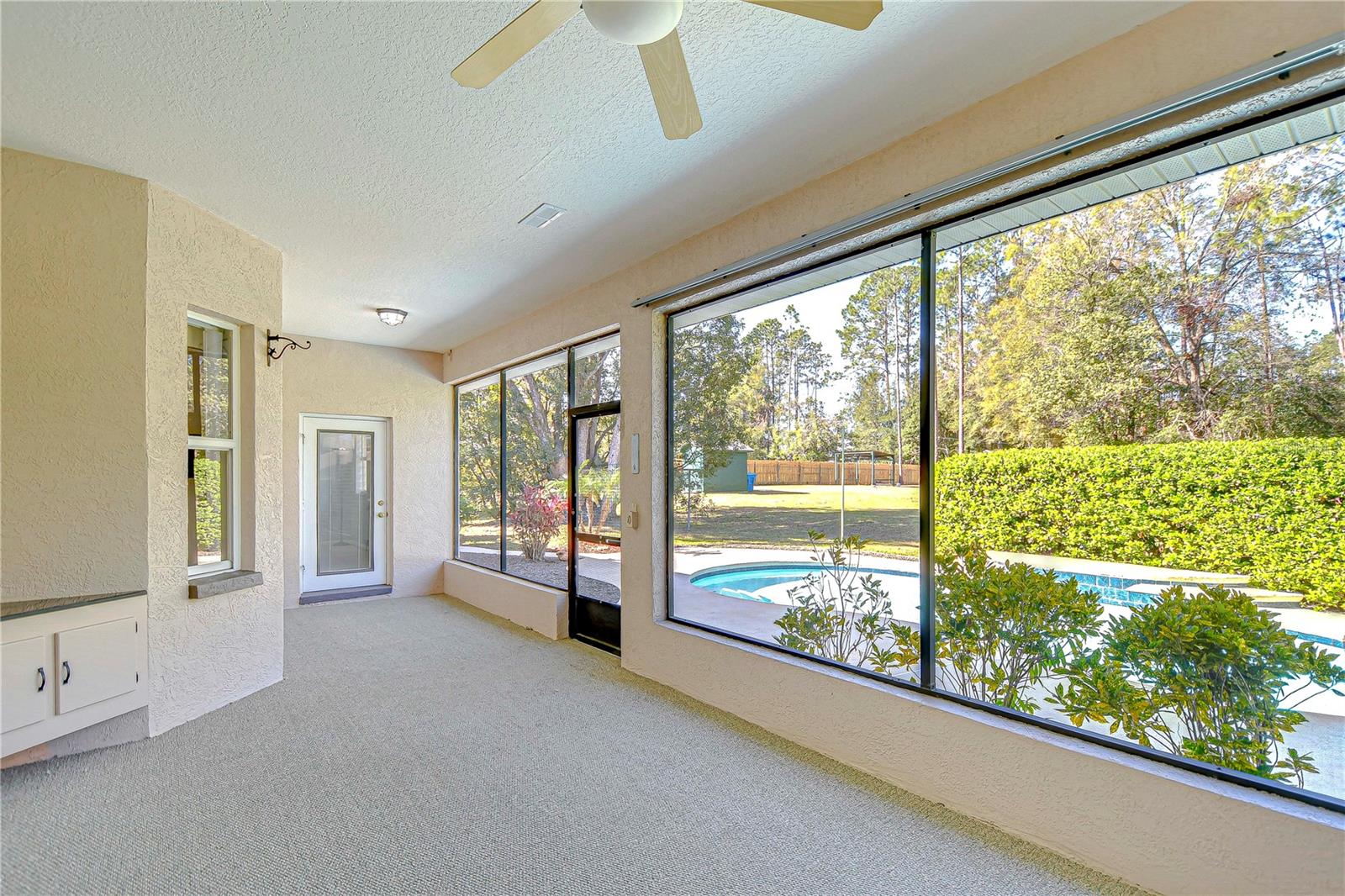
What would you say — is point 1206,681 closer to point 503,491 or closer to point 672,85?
point 672,85

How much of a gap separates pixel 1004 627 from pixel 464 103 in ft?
9.37

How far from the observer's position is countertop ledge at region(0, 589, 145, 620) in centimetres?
234

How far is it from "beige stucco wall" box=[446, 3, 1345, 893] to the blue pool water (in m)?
0.31

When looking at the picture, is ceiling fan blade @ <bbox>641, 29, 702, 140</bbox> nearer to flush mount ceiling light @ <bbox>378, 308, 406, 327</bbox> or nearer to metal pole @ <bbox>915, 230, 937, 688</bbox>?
metal pole @ <bbox>915, 230, 937, 688</bbox>

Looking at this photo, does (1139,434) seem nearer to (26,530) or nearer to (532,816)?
(532,816)

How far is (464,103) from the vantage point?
7.14 feet

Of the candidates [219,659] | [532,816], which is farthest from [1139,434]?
[219,659]

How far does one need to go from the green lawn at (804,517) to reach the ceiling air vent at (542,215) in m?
1.79

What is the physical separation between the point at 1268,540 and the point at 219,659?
4532 mm

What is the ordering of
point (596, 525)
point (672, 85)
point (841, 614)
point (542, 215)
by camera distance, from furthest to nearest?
point (596, 525)
point (542, 215)
point (841, 614)
point (672, 85)

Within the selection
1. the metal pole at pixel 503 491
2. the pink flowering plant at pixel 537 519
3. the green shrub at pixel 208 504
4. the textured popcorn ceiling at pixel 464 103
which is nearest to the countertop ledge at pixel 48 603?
the green shrub at pixel 208 504

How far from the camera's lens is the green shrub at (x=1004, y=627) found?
2119 millimetres

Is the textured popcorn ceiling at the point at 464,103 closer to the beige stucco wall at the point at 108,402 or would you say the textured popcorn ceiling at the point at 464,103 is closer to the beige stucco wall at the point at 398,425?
the beige stucco wall at the point at 108,402

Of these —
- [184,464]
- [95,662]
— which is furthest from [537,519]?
[95,662]
